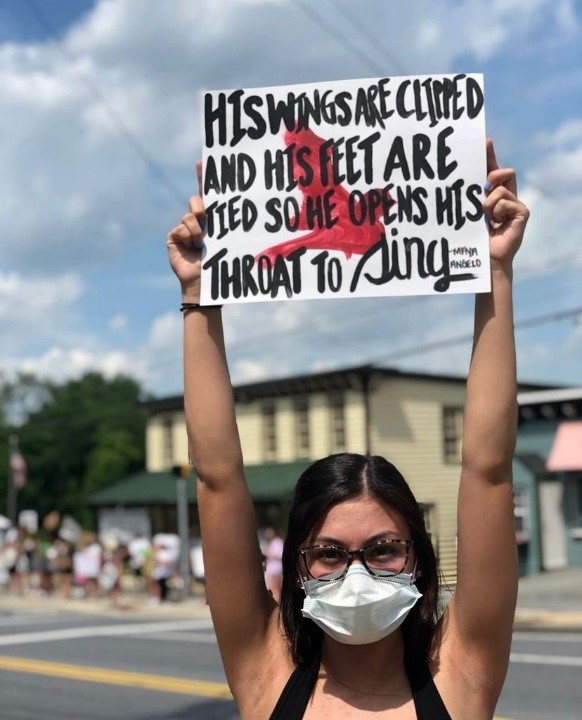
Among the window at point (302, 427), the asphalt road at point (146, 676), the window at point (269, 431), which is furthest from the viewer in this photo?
the window at point (269, 431)

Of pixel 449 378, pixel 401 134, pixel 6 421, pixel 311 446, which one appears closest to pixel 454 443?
pixel 449 378

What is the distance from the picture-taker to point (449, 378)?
104 ft

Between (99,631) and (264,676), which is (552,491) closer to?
(99,631)

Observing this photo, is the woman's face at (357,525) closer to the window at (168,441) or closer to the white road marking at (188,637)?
the white road marking at (188,637)

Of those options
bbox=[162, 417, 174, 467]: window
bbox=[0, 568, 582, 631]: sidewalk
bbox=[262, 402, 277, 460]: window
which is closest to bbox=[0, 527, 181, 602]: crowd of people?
bbox=[0, 568, 582, 631]: sidewalk

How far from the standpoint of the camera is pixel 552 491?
26656 mm

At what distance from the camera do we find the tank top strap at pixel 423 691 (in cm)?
228

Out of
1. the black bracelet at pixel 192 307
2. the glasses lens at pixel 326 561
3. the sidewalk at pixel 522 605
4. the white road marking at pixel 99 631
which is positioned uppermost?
the black bracelet at pixel 192 307

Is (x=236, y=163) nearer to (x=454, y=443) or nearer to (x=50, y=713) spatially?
(x=50, y=713)

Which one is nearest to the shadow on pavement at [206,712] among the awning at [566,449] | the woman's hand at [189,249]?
the woman's hand at [189,249]

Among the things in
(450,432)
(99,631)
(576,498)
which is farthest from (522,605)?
(450,432)

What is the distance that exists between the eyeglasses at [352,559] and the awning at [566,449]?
23.9 meters

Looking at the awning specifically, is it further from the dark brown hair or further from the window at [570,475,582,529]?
the dark brown hair

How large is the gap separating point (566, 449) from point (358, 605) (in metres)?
24.7
